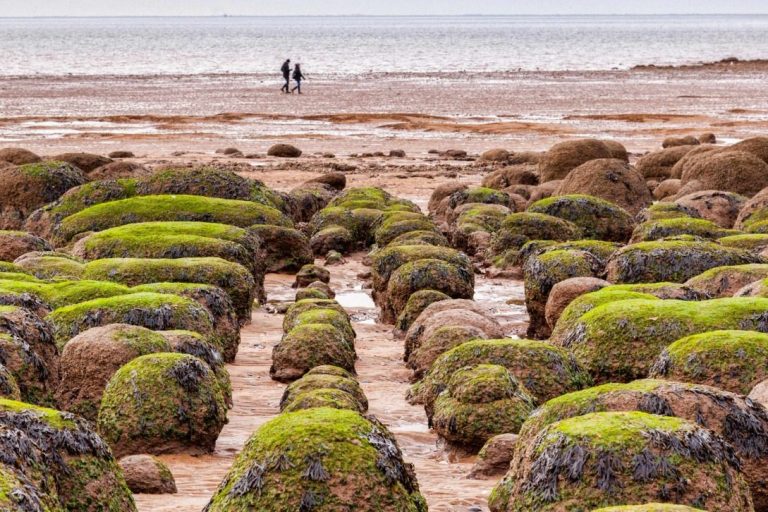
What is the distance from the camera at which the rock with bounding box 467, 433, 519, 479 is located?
9.61 m

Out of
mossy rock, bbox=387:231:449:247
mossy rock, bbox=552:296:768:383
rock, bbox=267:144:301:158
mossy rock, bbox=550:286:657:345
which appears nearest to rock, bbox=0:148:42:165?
rock, bbox=267:144:301:158

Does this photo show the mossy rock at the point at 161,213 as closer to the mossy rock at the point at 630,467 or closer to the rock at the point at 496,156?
the mossy rock at the point at 630,467

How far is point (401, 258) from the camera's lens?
18.0 m

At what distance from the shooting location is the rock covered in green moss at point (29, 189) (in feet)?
79.3

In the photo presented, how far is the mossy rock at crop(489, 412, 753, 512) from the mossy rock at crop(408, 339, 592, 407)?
350 centimetres

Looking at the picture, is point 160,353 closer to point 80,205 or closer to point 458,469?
point 458,469

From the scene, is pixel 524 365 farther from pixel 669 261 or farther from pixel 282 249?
pixel 282 249

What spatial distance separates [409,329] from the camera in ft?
49.7

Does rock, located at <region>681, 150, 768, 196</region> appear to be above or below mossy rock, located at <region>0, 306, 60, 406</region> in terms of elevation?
below

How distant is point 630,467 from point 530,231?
14080 mm

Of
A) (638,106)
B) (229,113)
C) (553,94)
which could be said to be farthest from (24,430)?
(553,94)

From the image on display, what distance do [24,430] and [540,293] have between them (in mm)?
10067

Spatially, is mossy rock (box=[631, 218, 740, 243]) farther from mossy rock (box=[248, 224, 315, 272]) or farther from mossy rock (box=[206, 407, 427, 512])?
mossy rock (box=[206, 407, 427, 512])

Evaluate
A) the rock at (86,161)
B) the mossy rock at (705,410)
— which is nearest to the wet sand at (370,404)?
the mossy rock at (705,410)
